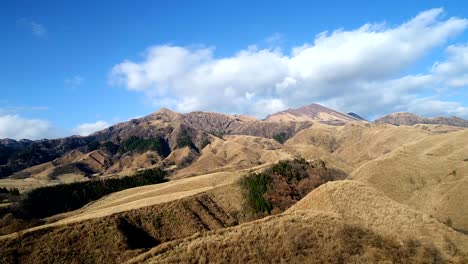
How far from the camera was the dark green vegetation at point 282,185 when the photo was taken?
104994 millimetres

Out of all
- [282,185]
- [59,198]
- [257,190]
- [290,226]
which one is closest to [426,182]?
[282,185]

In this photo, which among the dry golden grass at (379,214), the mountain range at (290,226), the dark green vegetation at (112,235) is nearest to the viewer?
the mountain range at (290,226)

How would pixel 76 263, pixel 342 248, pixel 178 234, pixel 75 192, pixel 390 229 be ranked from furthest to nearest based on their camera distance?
pixel 75 192 → pixel 178 234 → pixel 76 263 → pixel 390 229 → pixel 342 248

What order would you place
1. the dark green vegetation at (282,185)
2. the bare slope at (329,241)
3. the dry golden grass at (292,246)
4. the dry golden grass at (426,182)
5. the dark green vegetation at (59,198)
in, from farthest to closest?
1. the dark green vegetation at (59,198)
2. the dark green vegetation at (282,185)
3. the dry golden grass at (426,182)
4. the bare slope at (329,241)
5. the dry golden grass at (292,246)

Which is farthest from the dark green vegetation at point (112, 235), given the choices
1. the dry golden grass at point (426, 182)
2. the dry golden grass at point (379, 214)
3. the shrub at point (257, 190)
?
the dry golden grass at point (426, 182)

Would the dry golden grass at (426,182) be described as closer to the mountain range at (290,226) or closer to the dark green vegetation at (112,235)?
the mountain range at (290,226)

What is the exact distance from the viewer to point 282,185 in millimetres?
118812

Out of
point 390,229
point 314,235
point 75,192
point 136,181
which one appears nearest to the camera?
point 314,235

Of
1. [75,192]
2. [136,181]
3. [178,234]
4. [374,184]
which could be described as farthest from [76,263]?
[136,181]

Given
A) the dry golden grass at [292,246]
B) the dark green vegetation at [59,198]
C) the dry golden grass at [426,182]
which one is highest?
the dark green vegetation at [59,198]

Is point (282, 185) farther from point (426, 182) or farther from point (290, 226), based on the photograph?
point (290, 226)

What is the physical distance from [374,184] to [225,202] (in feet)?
141

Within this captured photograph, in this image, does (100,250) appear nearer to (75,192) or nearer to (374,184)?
(374,184)

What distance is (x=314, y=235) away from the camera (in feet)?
157
